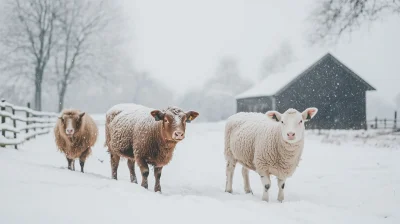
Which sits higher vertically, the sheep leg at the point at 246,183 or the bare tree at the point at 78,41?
the bare tree at the point at 78,41

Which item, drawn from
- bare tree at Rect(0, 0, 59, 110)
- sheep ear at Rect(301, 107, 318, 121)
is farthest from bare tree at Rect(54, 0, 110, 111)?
sheep ear at Rect(301, 107, 318, 121)

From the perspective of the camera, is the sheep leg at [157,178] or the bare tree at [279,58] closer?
the sheep leg at [157,178]

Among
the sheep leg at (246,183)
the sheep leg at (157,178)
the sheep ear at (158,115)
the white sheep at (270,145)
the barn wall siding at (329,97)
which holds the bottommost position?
the sheep leg at (246,183)

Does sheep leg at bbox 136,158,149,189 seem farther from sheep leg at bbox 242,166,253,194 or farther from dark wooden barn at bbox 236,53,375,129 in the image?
dark wooden barn at bbox 236,53,375,129

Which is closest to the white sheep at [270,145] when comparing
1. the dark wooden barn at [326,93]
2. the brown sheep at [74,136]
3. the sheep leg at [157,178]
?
the sheep leg at [157,178]

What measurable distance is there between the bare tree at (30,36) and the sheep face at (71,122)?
18644 mm

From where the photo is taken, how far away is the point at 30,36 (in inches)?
995

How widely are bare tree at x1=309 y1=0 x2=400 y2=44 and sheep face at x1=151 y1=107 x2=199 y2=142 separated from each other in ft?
38.4

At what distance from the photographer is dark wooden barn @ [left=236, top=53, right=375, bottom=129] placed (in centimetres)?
2686

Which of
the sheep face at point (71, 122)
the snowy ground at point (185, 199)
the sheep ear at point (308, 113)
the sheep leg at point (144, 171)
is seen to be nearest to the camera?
the snowy ground at point (185, 199)

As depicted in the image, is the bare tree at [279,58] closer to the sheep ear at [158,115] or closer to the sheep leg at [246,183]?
the sheep leg at [246,183]

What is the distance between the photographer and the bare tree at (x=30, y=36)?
23.8 m

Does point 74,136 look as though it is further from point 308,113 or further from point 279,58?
point 279,58

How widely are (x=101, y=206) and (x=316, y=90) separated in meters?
25.8
